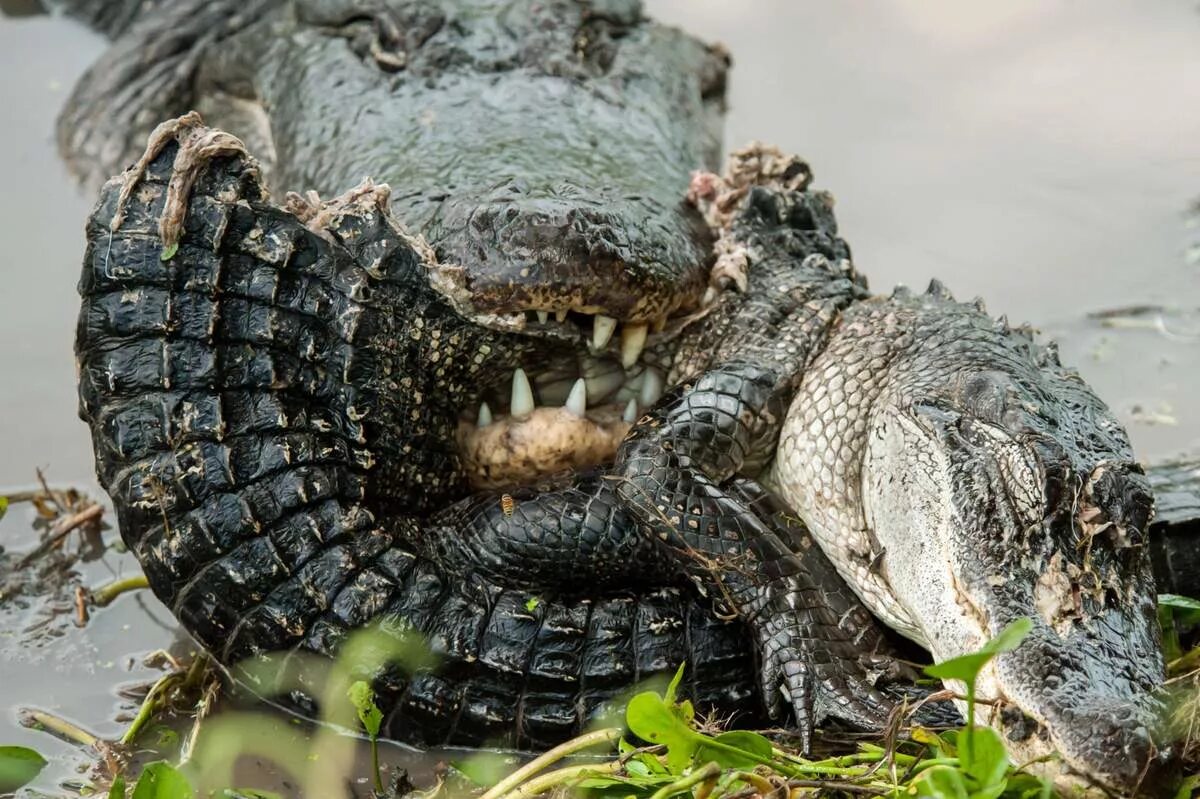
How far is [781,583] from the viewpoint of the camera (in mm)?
3199

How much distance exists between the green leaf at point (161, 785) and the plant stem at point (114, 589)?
1140 millimetres

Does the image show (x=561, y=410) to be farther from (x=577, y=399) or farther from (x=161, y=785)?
(x=161, y=785)

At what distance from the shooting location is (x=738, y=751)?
105 inches

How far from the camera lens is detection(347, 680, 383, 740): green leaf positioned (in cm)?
285

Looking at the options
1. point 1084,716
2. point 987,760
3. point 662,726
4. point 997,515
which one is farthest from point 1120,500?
point 662,726

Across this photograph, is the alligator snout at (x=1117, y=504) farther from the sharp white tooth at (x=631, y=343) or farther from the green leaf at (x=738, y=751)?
the sharp white tooth at (x=631, y=343)

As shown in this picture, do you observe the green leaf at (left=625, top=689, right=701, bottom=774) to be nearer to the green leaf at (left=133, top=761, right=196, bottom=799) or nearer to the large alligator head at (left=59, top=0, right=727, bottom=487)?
the green leaf at (left=133, top=761, right=196, bottom=799)

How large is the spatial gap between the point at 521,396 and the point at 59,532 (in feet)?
4.28

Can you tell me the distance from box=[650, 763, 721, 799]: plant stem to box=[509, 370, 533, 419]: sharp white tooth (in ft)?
3.98

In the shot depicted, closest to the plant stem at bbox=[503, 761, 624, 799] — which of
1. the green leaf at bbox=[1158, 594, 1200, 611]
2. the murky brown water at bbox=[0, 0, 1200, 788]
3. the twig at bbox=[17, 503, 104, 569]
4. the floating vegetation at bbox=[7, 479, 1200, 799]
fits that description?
the floating vegetation at bbox=[7, 479, 1200, 799]

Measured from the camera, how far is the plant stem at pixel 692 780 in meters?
2.60

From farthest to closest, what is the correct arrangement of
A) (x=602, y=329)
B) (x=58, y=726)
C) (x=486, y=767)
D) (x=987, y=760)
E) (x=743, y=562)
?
1. (x=602, y=329)
2. (x=58, y=726)
3. (x=743, y=562)
4. (x=486, y=767)
5. (x=987, y=760)

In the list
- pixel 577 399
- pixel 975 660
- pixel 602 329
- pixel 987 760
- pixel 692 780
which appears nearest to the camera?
pixel 975 660

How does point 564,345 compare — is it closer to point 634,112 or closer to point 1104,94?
point 634,112
